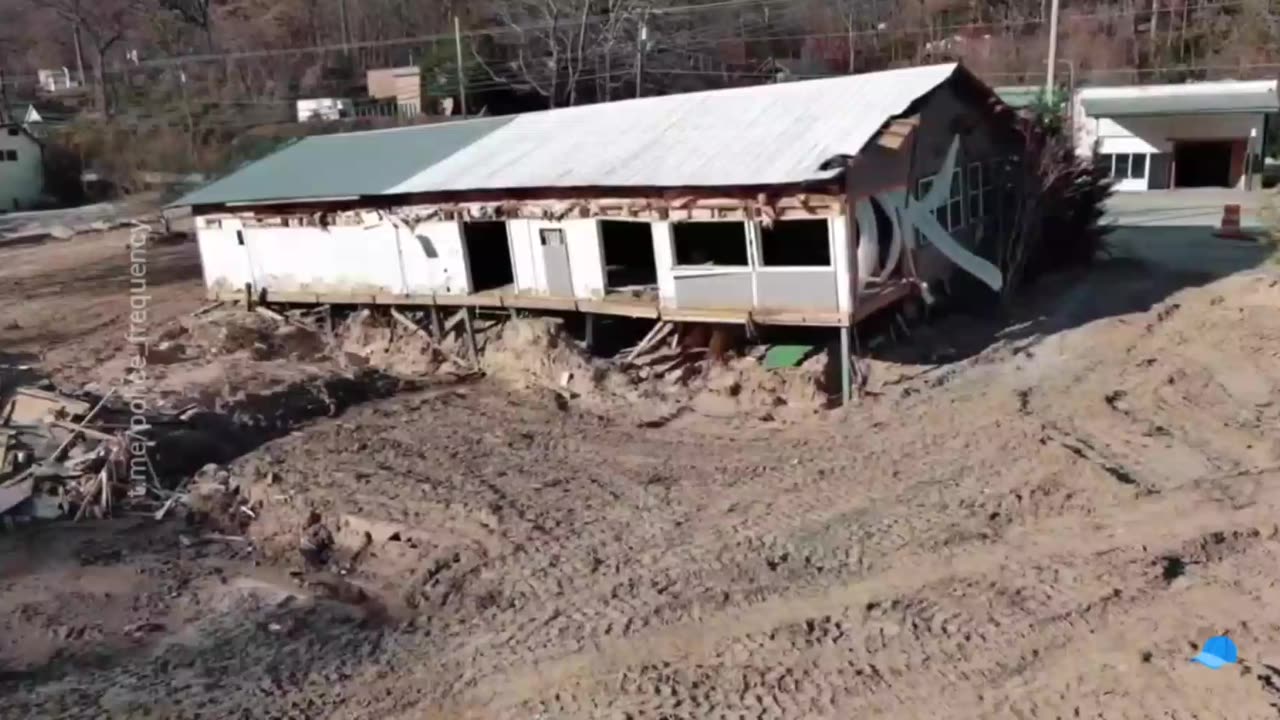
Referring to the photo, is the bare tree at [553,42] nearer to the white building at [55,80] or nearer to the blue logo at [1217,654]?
the white building at [55,80]

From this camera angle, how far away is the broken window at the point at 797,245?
1864 centimetres

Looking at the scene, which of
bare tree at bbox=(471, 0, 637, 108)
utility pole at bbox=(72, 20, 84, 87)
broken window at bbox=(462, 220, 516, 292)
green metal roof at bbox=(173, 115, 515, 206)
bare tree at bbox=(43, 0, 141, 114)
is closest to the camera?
broken window at bbox=(462, 220, 516, 292)

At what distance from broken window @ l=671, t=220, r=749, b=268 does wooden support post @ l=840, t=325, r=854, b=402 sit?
12.8ft

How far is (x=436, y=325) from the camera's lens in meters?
19.3

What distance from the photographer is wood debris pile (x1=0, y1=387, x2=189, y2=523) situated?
43.7ft

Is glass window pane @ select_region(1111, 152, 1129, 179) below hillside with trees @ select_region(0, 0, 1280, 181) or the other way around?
below

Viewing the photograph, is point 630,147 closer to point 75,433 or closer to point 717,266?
point 717,266

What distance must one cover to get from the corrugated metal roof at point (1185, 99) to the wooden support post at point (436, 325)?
93.7 feet

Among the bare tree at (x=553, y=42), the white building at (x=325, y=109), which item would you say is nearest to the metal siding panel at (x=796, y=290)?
the bare tree at (x=553, y=42)

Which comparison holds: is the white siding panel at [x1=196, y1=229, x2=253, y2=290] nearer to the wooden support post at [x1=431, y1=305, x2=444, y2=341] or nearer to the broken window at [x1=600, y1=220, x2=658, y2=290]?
the wooden support post at [x1=431, y1=305, x2=444, y2=341]

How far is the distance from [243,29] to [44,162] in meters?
19.4

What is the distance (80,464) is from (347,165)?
9.34 metres

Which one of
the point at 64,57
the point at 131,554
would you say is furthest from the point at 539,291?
the point at 64,57

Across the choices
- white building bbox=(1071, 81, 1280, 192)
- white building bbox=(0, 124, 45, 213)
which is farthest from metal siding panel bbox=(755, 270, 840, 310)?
white building bbox=(0, 124, 45, 213)
